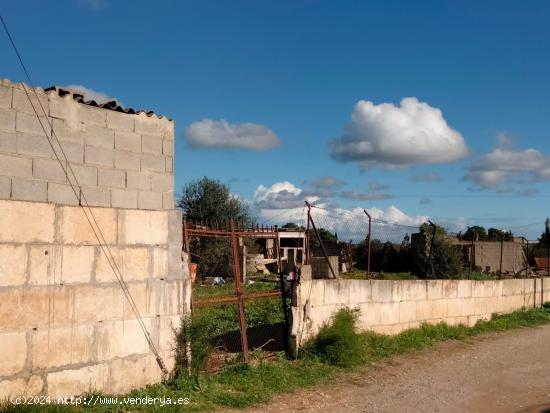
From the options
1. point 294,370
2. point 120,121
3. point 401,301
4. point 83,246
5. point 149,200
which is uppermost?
point 120,121

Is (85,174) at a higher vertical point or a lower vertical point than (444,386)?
higher

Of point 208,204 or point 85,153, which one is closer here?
point 85,153

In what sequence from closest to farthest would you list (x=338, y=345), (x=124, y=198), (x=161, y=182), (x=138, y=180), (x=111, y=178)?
(x=111, y=178) < (x=124, y=198) < (x=138, y=180) < (x=161, y=182) < (x=338, y=345)

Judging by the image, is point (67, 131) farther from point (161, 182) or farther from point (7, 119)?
point (161, 182)

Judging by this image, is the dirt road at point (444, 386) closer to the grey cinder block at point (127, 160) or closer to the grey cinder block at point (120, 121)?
the grey cinder block at point (127, 160)

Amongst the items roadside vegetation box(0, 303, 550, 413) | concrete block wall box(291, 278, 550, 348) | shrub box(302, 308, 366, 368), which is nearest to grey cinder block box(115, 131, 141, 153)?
roadside vegetation box(0, 303, 550, 413)

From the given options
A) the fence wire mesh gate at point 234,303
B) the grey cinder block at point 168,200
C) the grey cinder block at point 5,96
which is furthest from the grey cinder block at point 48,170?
the fence wire mesh gate at point 234,303

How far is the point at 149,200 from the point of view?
26.5 ft

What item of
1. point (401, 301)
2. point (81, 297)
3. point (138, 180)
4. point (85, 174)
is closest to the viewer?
point (81, 297)

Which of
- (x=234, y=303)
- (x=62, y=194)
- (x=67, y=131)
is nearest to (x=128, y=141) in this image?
(x=67, y=131)

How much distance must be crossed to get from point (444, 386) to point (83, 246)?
233 inches

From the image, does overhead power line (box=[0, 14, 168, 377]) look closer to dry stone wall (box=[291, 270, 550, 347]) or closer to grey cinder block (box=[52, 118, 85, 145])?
grey cinder block (box=[52, 118, 85, 145])

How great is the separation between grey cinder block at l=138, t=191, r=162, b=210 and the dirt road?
3.07 m

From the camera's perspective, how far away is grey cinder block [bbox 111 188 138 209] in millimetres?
7672
